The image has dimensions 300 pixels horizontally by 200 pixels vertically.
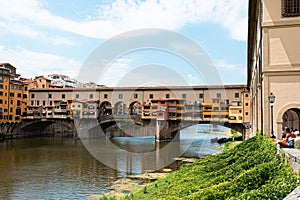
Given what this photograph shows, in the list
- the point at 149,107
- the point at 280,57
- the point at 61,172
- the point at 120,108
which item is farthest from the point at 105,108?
the point at 280,57

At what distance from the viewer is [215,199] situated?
22.4 feet

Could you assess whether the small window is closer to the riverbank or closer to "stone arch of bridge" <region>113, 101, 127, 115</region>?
the riverbank

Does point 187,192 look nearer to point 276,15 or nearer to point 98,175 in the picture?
point 276,15

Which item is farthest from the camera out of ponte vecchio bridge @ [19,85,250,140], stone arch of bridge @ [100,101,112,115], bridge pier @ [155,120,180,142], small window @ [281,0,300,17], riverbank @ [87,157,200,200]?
stone arch of bridge @ [100,101,112,115]

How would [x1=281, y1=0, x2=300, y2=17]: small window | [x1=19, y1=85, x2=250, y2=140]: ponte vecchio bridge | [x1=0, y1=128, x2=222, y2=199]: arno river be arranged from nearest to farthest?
[x1=281, y1=0, x2=300, y2=17]: small window, [x1=0, y1=128, x2=222, y2=199]: arno river, [x1=19, y1=85, x2=250, y2=140]: ponte vecchio bridge

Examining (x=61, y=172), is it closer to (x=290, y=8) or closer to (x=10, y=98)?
(x=290, y=8)

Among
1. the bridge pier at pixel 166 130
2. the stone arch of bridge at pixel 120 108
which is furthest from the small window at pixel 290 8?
the stone arch of bridge at pixel 120 108

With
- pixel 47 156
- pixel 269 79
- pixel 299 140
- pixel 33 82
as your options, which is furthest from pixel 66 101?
pixel 299 140

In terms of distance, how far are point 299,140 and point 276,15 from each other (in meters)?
5.93

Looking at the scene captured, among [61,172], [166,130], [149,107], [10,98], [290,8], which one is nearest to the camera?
[290,8]

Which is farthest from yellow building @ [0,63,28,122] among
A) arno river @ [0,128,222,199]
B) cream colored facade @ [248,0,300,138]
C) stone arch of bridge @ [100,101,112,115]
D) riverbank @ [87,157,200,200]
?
cream colored facade @ [248,0,300,138]

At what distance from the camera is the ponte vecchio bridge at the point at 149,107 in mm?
39700

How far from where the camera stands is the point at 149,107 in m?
43.5

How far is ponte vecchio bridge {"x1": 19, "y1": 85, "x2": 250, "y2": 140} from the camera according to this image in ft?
130
